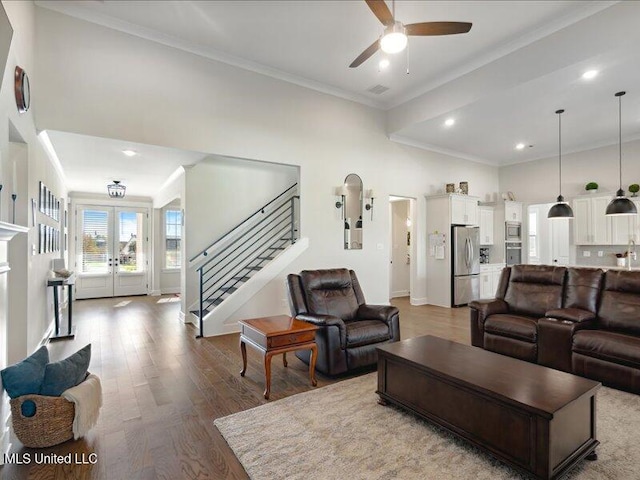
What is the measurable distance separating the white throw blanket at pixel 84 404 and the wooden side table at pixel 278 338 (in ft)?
4.09

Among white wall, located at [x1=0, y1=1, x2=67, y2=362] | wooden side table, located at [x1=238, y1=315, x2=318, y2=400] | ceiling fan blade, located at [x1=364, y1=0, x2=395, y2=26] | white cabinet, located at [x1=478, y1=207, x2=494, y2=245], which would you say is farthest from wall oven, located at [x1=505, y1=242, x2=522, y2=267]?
white wall, located at [x1=0, y1=1, x2=67, y2=362]

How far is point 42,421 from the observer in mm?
2184

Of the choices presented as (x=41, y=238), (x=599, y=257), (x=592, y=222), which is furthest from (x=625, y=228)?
(x=41, y=238)

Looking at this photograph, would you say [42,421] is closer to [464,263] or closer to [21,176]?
[21,176]

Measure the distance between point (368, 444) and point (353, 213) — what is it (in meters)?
4.52

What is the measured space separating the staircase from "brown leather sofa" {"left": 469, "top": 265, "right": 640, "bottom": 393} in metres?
3.52

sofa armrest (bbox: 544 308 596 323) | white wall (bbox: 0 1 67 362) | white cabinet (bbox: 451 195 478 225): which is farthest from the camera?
white cabinet (bbox: 451 195 478 225)

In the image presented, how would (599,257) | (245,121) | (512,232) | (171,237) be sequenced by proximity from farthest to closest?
(171,237)
(512,232)
(599,257)
(245,121)

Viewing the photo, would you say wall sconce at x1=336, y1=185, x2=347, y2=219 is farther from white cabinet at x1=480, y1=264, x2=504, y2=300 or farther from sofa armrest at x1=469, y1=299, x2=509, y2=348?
white cabinet at x1=480, y1=264, x2=504, y2=300

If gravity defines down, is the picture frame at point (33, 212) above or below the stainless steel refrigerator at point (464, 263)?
above

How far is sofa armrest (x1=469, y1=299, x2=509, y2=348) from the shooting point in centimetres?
411

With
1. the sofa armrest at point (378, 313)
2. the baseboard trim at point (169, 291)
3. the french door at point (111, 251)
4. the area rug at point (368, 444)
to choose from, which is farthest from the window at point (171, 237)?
the area rug at point (368, 444)

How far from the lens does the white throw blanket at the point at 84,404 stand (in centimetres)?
227

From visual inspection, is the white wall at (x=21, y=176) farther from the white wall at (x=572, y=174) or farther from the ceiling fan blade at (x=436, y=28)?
the white wall at (x=572, y=174)
